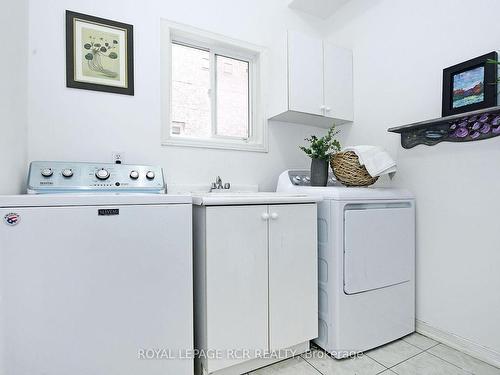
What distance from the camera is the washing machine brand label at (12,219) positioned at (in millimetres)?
939

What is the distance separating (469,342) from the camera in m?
1.48

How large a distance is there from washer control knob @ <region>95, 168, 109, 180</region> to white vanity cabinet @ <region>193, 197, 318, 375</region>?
0.53m

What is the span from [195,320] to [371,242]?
1.07 m

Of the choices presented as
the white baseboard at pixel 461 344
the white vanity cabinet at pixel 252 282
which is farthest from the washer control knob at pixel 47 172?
the white baseboard at pixel 461 344

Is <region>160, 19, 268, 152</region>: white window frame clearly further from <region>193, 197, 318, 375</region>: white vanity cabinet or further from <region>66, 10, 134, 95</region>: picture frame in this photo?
<region>193, 197, 318, 375</region>: white vanity cabinet

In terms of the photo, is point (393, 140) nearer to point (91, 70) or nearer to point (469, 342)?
point (469, 342)

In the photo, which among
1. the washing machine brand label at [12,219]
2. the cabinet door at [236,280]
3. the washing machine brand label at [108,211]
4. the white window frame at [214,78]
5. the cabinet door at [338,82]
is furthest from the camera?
the cabinet door at [338,82]

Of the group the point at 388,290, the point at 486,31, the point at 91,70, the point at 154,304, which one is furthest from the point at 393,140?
the point at 91,70

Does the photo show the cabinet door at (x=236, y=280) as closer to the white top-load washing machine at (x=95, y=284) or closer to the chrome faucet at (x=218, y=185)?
the white top-load washing machine at (x=95, y=284)

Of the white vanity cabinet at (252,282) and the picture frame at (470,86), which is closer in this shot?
the white vanity cabinet at (252,282)

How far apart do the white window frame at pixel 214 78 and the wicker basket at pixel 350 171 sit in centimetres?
63

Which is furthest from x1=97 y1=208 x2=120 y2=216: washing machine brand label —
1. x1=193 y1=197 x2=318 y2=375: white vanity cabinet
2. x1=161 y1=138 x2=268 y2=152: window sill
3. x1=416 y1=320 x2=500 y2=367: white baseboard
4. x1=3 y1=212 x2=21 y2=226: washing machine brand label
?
x1=416 y1=320 x2=500 y2=367: white baseboard

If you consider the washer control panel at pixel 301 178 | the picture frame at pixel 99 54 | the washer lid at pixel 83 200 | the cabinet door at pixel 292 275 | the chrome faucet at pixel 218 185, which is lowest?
the cabinet door at pixel 292 275

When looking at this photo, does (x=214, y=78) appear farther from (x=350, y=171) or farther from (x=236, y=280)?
(x=236, y=280)
